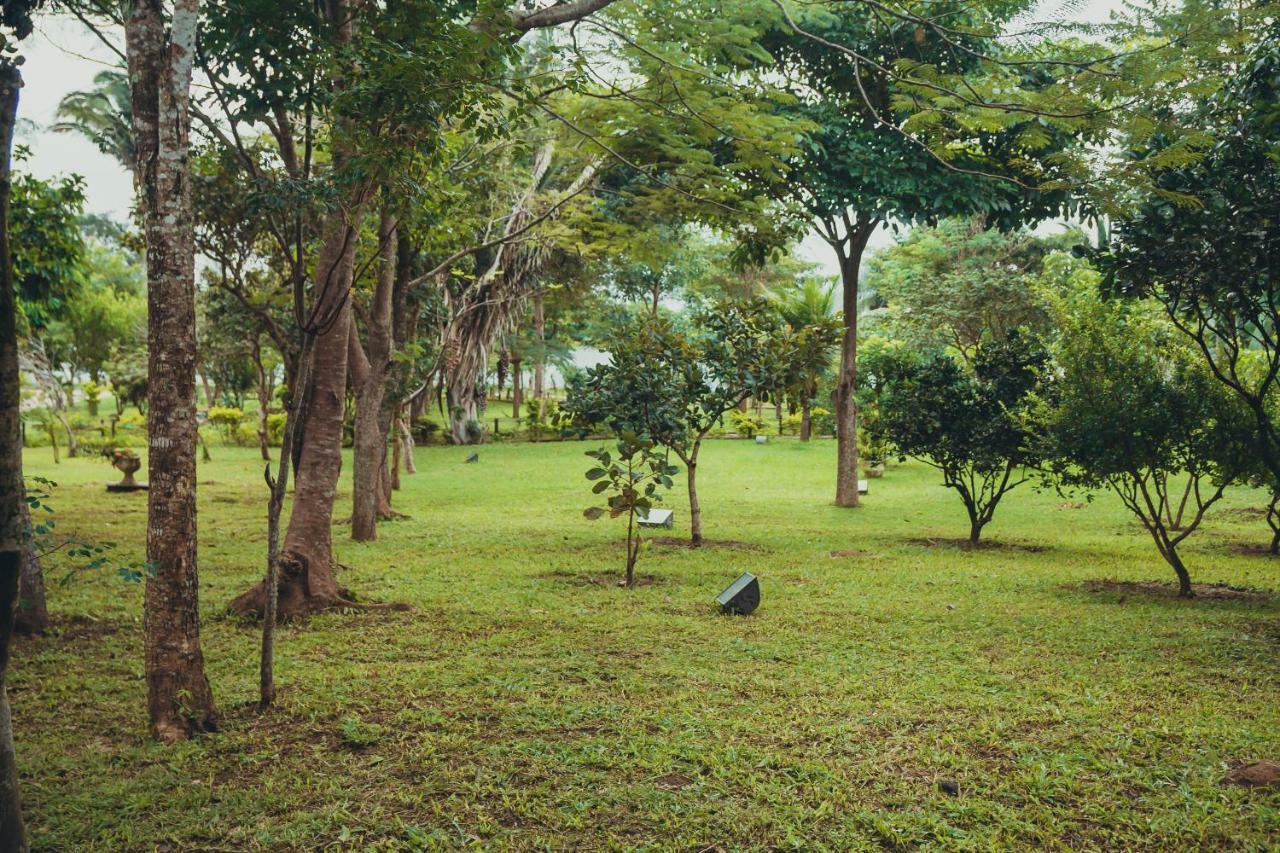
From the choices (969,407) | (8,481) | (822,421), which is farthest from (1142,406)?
(822,421)

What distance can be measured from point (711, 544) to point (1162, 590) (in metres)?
4.67

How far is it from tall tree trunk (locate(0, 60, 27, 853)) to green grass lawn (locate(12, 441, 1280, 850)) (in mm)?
566

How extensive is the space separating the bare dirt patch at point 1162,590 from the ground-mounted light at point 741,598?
125 inches

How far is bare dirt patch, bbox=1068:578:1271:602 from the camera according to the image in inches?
309

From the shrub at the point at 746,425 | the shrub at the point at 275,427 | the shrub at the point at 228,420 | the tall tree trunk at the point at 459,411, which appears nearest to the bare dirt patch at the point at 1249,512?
the shrub at the point at 746,425

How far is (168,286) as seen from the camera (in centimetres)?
389

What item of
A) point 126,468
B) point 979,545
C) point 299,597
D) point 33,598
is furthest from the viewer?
point 126,468

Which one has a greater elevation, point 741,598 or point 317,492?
point 317,492

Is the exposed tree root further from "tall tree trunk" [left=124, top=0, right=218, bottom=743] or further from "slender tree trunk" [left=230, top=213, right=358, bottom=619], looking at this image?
"tall tree trunk" [left=124, top=0, right=218, bottom=743]

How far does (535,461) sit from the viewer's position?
72.9ft

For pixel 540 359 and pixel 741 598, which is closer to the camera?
pixel 741 598

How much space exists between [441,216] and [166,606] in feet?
20.1

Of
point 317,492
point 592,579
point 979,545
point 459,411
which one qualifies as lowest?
point 592,579

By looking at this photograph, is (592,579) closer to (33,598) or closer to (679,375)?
(679,375)
